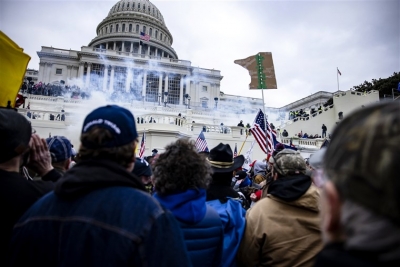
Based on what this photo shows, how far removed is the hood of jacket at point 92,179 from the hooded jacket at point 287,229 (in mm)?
1342

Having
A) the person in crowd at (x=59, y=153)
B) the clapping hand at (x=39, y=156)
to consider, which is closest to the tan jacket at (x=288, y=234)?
the clapping hand at (x=39, y=156)

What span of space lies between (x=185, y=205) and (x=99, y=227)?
2.41 feet

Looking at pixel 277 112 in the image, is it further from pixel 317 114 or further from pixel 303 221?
pixel 303 221

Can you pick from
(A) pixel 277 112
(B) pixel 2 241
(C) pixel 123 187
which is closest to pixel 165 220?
(C) pixel 123 187

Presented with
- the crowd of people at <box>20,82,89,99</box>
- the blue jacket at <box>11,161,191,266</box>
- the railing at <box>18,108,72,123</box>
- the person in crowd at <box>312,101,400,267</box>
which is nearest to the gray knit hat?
the person in crowd at <box>312,101,400,267</box>

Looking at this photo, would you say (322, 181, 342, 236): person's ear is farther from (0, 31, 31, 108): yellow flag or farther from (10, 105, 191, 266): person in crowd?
(0, 31, 31, 108): yellow flag

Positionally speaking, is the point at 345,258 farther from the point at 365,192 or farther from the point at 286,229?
the point at 286,229

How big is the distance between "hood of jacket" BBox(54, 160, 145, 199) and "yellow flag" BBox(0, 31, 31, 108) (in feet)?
6.63

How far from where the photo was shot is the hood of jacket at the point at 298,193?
227cm

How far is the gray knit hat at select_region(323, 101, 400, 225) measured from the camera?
2.34 feet

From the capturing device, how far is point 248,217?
2.44 meters

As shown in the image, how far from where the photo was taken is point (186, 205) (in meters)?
1.88

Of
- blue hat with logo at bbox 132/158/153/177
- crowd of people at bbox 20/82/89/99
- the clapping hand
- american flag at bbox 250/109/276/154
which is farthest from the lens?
crowd of people at bbox 20/82/89/99

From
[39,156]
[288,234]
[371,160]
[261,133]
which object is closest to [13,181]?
[39,156]
